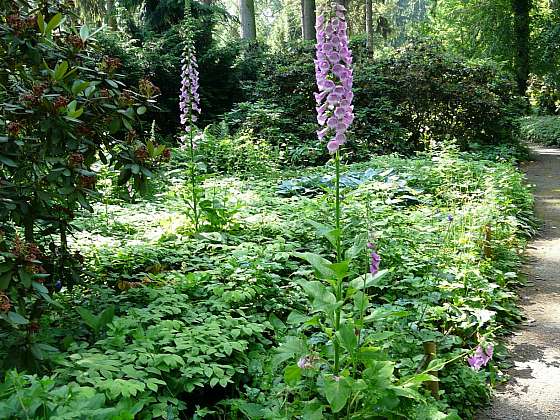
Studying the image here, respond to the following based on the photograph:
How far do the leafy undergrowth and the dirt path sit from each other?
147 millimetres

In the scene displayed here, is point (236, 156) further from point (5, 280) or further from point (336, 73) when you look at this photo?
point (5, 280)

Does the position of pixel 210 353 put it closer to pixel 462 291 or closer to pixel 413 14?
pixel 462 291

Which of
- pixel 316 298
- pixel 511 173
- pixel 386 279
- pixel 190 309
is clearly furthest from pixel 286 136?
pixel 316 298

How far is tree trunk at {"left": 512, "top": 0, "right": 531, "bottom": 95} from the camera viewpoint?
2116 centimetres

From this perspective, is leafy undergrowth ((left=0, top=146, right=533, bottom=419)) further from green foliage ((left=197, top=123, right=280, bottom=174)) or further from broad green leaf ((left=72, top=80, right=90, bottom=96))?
green foliage ((left=197, top=123, right=280, bottom=174))

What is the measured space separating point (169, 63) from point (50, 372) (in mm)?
10272

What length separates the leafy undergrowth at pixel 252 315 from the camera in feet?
8.50

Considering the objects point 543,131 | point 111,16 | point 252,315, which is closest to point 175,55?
point 111,16

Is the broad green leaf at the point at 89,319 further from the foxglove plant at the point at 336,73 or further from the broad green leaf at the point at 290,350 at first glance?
the foxglove plant at the point at 336,73

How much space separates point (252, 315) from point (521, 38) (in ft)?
69.9

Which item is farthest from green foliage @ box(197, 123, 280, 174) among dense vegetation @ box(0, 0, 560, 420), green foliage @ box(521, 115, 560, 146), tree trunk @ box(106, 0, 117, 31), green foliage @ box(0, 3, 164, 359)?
green foliage @ box(521, 115, 560, 146)

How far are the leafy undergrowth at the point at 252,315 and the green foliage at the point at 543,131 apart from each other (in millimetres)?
13748

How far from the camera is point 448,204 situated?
21.1ft

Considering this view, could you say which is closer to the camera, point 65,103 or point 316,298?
point 316,298
